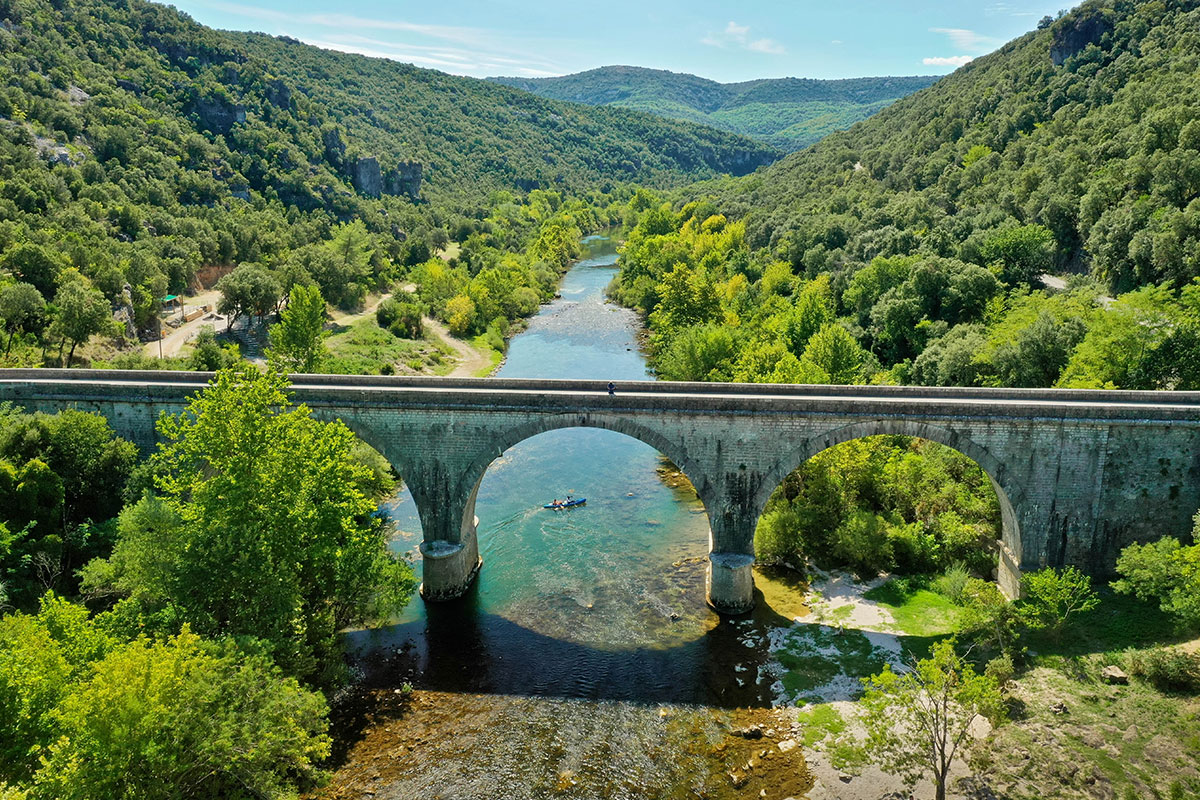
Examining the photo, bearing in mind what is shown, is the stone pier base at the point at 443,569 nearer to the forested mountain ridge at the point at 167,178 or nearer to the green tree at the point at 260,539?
the green tree at the point at 260,539

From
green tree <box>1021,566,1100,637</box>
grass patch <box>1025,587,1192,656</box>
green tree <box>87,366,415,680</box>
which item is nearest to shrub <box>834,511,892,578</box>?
green tree <box>1021,566,1100,637</box>

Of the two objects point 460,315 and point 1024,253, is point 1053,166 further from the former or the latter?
point 460,315

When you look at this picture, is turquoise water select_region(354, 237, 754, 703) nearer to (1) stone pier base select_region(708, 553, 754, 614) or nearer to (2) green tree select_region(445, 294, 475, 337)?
(1) stone pier base select_region(708, 553, 754, 614)

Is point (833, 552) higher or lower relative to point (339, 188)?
lower

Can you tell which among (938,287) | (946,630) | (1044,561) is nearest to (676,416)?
(946,630)

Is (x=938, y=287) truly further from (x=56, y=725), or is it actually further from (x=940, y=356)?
(x=56, y=725)

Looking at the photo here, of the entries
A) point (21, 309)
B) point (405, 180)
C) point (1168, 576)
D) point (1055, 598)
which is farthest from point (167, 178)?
point (1168, 576)
